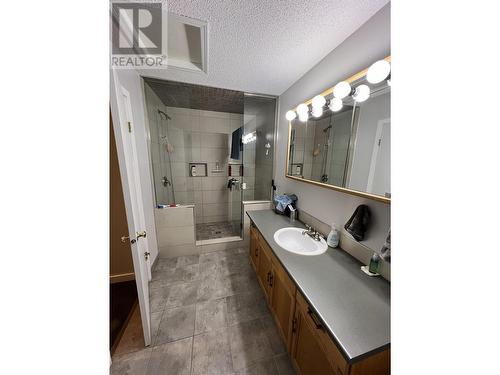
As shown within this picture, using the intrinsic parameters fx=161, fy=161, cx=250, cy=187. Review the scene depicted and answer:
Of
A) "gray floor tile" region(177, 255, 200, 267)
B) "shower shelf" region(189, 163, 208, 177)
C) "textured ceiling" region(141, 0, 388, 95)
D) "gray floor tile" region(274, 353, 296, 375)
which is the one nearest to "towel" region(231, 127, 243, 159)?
"shower shelf" region(189, 163, 208, 177)

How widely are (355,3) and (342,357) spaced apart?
5.87 feet

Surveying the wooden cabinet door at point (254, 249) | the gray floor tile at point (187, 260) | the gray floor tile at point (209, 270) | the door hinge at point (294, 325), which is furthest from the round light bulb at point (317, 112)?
the gray floor tile at point (187, 260)

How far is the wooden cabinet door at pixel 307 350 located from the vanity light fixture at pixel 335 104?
4.79 feet

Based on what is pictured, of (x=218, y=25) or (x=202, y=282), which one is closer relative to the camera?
(x=218, y=25)

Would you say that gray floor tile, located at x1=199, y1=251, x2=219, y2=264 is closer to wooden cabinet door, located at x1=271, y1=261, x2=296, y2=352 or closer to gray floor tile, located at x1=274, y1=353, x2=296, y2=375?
wooden cabinet door, located at x1=271, y1=261, x2=296, y2=352

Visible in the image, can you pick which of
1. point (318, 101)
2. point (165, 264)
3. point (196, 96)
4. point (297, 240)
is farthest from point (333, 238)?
point (196, 96)

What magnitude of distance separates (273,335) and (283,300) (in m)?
0.43

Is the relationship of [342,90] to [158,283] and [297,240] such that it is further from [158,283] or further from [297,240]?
[158,283]

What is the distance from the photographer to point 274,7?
3.11 ft

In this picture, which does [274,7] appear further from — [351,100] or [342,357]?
[342,357]

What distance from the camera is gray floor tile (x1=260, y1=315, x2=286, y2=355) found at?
1255 millimetres

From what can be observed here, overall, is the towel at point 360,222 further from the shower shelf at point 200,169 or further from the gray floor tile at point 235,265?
the shower shelf at point 200,169

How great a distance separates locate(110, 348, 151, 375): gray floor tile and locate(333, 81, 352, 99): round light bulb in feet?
7.94
